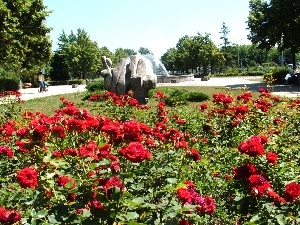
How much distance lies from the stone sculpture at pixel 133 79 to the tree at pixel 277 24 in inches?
591

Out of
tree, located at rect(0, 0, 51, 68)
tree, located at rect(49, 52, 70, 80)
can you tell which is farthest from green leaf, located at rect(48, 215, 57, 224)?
tree, located at rect(49, 52, 70, 80)

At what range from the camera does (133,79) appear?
16.0 meters

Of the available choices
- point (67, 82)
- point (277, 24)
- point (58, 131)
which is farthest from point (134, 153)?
point (67, 82)

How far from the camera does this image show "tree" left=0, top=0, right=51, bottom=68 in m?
24.4

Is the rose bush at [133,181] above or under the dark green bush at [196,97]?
above

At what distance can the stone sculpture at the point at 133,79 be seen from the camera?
1612 centimetres

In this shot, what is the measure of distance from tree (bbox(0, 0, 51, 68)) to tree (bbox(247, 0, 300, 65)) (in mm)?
17772

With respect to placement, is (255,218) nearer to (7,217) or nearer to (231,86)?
(7,217)

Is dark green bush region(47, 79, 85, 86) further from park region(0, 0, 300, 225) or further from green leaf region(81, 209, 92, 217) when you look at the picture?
green leaf region(81, 209, 92, 217)

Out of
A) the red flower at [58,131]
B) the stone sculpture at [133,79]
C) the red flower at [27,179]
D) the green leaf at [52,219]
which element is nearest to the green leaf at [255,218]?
the green leaf at [52,219]

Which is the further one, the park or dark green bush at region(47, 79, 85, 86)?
dark green bush at region(47, 79, 85, 86)

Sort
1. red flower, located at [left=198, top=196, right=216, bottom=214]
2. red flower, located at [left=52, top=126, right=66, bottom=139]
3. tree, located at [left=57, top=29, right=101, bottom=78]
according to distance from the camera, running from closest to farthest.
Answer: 1. red flower, located at [left=198, top=196, right=216, bottom=214]
2. red flower, located at [left=52, top=126, right=66, bottom=139]
3. tree, located at [left=57, top=29, right=101, bottom=78]

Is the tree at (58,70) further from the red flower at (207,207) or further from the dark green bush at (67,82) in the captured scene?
the red flower at (207,207)

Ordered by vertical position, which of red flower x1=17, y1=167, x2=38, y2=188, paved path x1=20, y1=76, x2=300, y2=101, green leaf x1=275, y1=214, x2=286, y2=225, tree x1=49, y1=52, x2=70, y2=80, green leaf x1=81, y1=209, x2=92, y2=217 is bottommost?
paved path x1=20, y1=76, x2=300, y2=101
